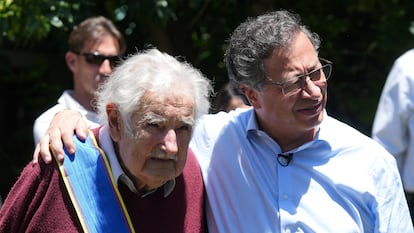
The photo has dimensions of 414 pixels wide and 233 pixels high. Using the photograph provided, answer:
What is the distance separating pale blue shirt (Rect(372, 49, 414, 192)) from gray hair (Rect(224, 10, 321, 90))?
1.30 m

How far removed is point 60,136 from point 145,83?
0.40 meters

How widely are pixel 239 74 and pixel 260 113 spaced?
17 centimetres

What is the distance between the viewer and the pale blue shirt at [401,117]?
14.4ft

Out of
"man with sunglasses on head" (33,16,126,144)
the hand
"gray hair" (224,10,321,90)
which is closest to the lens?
the hand

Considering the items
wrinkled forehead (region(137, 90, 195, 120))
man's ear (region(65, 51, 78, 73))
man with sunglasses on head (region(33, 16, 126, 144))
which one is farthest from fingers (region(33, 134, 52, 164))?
man's ear (region(65, 51, 78, 73))

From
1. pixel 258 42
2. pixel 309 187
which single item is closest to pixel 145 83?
pixel 258 42

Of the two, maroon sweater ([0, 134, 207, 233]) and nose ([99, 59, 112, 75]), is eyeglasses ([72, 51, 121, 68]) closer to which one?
nose ([99, 59, 112, 75])

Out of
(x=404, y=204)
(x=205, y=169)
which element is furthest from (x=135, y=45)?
(x=404, y=204)

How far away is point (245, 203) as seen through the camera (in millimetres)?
3125

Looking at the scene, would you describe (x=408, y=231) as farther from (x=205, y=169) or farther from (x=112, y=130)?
(x=112, y=130)

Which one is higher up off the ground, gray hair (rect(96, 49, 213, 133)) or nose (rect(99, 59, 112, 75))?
gray hair (rect(96, 49, 213, 133))

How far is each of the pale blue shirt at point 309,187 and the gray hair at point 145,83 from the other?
Answer: 0.31m

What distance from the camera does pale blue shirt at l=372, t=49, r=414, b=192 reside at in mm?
4387

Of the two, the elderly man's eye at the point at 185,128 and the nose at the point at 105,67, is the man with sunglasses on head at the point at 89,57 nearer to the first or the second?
the nose at the point at 105,67
